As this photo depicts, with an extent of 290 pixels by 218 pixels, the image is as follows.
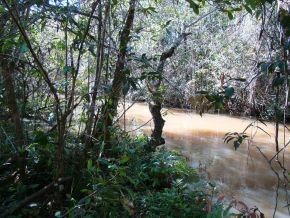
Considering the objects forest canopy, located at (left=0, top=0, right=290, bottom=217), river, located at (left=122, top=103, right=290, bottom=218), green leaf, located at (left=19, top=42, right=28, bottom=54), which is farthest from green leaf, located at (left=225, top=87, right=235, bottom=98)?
river, located at (left=122, top=103, right=290, bottom=218)

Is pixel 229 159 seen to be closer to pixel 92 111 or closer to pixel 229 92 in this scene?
pixel 92 111

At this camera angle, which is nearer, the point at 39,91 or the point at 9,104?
the point at 9,104

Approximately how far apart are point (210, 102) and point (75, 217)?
1.03 metres

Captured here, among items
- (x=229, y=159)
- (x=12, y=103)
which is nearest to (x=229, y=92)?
(x=12, y=103)

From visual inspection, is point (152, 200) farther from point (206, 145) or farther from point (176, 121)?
point (176, 121)

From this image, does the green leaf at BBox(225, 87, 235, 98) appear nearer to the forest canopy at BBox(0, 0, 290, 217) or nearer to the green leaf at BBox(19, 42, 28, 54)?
the forest canopy at BBox(0, 0, 290, 217)

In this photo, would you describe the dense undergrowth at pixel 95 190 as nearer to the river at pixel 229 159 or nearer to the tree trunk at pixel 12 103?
the tree trunk at pixel 12 103

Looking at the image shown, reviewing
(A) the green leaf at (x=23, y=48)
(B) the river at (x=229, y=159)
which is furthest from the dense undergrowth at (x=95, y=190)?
(B) the river at (x=229, y=159)

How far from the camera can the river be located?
5615 millimetres

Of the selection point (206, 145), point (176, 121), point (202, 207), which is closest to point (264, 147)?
point (206, 145)

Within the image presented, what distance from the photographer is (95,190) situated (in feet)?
7.15

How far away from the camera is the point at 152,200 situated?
10.3 ft

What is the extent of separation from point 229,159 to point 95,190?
5.82 meters

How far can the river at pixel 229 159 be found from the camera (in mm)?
5615
